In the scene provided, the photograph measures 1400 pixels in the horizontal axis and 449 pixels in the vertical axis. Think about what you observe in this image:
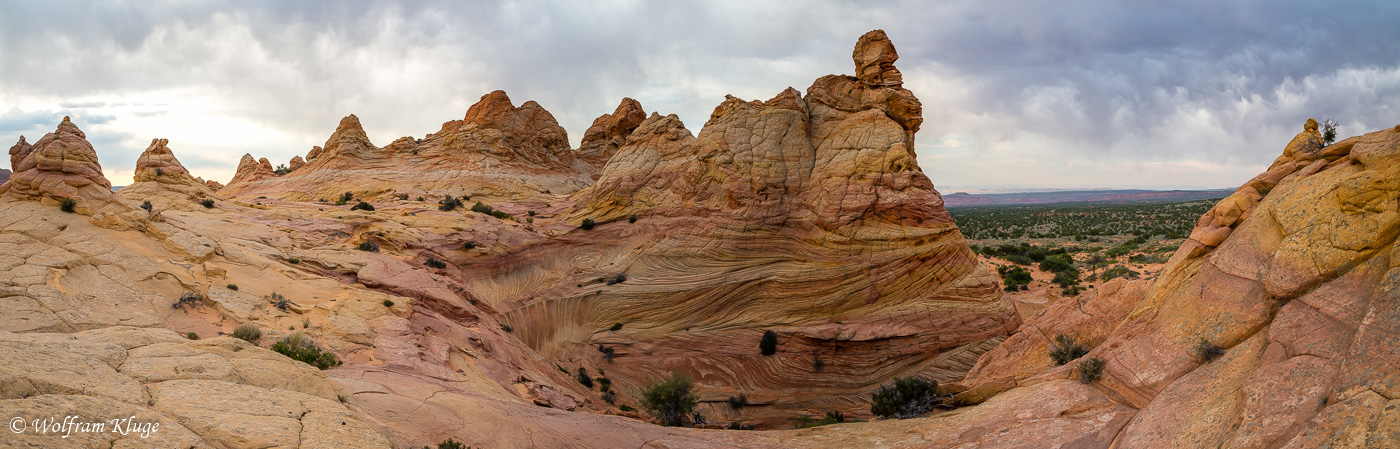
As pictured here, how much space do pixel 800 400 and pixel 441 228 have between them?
20.4 meters

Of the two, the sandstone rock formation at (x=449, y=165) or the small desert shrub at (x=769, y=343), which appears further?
the sandstone rock formation at (x=449, y=165)

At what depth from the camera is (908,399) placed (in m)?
18.5

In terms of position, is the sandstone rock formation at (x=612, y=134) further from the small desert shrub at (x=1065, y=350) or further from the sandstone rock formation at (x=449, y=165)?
the small desert shrub at (x=1065, y=350)

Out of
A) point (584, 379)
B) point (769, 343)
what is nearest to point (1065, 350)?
point (769, 343)

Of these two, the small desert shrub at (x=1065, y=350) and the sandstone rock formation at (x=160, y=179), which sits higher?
the sandstone rock formation at (x=160, y=179)

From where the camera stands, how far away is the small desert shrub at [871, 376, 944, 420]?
17422 millimetres

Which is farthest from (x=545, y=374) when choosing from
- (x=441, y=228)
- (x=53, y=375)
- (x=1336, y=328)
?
(x=1336, y=328)

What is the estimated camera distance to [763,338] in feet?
101

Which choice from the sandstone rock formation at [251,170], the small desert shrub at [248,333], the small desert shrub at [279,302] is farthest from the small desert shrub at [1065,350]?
the sandstone rock formation at [251,170]

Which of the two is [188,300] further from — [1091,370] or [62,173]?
[1091,370]

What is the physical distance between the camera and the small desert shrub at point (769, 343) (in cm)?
3034

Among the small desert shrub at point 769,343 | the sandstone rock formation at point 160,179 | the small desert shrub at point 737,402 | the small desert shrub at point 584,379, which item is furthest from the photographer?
the small desert shrub at point 769,343

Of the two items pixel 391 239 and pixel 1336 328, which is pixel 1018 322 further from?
pixel 391 239

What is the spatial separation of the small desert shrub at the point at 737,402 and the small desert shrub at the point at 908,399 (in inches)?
373
